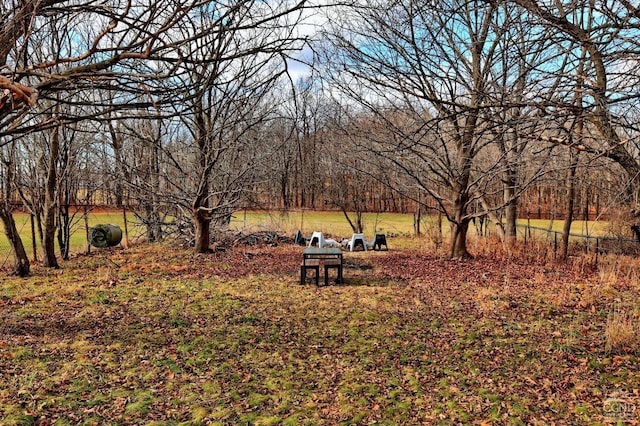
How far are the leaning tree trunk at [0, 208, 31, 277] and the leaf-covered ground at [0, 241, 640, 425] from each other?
11.5 inches

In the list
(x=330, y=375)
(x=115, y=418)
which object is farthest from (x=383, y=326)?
(x=115, y=418)

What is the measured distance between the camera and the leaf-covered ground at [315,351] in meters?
3.50

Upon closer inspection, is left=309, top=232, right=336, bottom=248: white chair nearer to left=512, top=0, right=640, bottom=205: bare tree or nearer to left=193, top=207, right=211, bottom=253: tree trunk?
left=193, top=207, right=211, bottom=253: tree trunk

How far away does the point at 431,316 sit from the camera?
6074 millimetres

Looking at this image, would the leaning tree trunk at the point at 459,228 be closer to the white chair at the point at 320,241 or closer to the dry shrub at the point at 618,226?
the white chair at the point at 320,241

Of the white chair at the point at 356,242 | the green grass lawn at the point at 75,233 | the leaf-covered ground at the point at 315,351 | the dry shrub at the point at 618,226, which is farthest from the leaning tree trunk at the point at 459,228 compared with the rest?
the green grass lawn at the point at 75,233

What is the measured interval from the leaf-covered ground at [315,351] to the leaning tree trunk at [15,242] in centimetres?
29

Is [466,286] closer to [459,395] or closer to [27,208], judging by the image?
[459,395]

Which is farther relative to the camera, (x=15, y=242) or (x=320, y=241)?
(x=320, y=241)

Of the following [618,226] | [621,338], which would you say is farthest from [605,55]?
[618,226]

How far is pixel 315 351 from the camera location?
15.7 ft

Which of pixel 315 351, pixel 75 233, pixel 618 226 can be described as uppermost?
pixel 618 226

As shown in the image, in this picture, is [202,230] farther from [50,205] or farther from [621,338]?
[621,338]

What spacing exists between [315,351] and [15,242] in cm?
674
